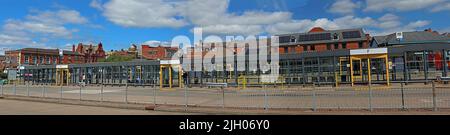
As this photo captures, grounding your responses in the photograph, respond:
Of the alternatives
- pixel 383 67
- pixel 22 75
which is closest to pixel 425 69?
pixel 383 67

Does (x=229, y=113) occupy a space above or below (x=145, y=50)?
below

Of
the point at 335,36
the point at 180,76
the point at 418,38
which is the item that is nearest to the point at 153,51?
the point at 335,36

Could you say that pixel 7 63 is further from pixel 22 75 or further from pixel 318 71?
pixel 318 71

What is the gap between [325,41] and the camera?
222 ft

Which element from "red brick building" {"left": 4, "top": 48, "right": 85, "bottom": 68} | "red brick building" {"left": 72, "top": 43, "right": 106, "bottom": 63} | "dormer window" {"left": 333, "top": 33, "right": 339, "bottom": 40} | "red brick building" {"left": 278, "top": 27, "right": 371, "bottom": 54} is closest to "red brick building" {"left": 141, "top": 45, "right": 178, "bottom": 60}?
"red brick building" {"left": 72, "top": 43, "right": 106, "bottom": 63}

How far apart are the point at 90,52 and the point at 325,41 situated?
69.9 m

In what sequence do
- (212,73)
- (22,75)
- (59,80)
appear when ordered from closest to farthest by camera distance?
(212,73) < (59,80) < (22,75)

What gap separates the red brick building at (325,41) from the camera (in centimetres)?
6488

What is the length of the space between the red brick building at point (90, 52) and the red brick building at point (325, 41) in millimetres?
59719

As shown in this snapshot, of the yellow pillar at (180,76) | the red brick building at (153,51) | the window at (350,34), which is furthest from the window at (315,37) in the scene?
the yellow pillar at (180,76)

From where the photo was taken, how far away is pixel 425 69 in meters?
25.0

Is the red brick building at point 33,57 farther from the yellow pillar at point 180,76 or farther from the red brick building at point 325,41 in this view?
the yellow pillar at point 180,76

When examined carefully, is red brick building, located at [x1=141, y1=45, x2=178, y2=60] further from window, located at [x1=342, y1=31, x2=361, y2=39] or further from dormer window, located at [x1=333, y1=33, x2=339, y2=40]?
window, located at [x1=342, y1=31, x2=361, y2=39]
